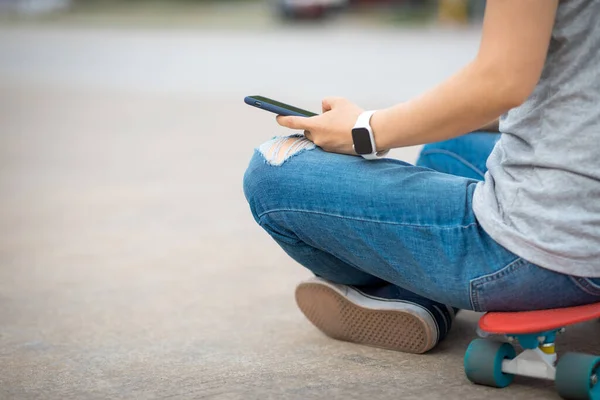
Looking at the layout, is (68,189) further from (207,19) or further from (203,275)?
(207,19)

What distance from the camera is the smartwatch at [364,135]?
2020 millimetres

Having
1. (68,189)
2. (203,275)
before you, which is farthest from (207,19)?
(203,275)

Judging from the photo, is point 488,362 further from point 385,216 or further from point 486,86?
point 486,86

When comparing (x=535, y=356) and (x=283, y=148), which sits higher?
(x=283, y=148)

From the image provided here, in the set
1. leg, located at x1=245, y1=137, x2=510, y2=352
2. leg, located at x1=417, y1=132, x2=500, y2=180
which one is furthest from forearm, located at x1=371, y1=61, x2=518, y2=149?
leg, located at x1=417, y1=132, x2=500, y2=180

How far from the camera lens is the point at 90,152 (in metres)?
5.96

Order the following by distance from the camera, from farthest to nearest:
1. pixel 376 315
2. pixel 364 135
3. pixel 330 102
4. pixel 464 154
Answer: pixel 464 154 < pixel 376 315 < pixel 330 102 < pixel 364 135

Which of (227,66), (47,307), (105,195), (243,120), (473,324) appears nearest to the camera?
(473,324)

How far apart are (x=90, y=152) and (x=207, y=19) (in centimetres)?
1611

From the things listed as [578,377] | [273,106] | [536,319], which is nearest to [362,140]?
[273,106]

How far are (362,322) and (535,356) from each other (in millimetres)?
538

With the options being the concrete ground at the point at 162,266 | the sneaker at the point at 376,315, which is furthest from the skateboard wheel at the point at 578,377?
the sneaker at the point at 376,315

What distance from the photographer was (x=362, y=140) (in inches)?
80.1

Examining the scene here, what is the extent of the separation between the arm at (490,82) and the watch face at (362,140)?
0.18ft
